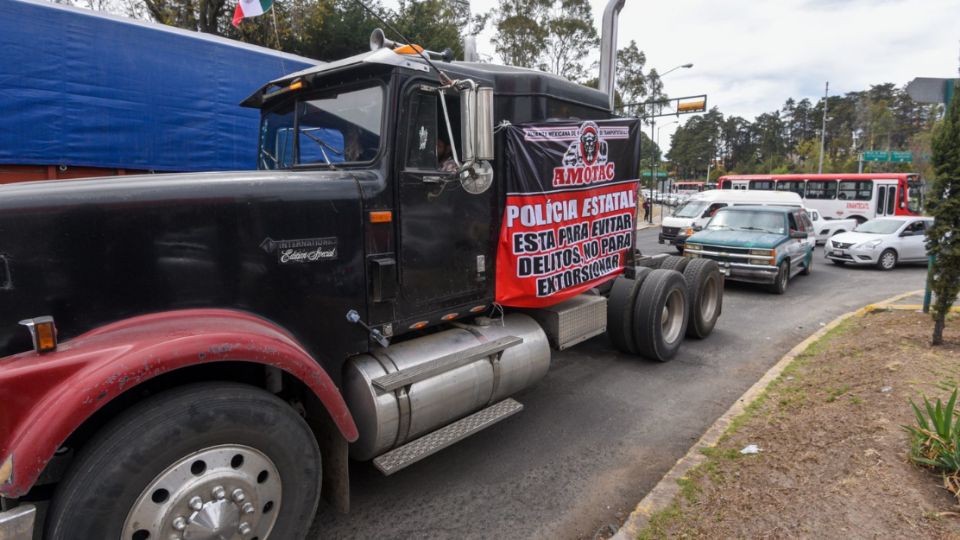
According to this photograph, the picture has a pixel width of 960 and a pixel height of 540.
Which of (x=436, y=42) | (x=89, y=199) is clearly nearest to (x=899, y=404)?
(x=89, y=199)

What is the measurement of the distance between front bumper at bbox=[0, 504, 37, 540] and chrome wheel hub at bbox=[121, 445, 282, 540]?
0.31 meters

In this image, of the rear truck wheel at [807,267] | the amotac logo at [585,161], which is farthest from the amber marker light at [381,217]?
the rear truck wheel at [807,267]

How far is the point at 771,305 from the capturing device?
9812 mm

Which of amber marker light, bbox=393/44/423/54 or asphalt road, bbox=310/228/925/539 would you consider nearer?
asphalt road, bbox=310/228/925/539

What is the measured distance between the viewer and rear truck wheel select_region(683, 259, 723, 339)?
22.6 feet

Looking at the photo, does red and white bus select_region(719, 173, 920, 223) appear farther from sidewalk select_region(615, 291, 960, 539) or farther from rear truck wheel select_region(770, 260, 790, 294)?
sidewalk select_region(615, 291, 960, 539)

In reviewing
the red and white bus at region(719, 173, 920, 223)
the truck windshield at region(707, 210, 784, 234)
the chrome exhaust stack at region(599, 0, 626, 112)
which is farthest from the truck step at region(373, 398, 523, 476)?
the red and white bus at region(719, 173, 920, 223)

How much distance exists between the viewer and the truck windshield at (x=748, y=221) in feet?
37.3

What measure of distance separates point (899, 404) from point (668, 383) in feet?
6.36

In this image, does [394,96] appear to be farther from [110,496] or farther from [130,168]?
[130,168]

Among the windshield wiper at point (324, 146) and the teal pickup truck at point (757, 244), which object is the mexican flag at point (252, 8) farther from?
the teal pickup truck at point (757, 244)

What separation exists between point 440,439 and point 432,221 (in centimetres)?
146

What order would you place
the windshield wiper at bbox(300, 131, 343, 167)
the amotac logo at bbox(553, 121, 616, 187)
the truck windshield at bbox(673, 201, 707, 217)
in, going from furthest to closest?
the truck windshield at bbox(673, 201, 707, 217) < the amotac logo at bbox(553, 121, 616, 187) < the windshield wiper at bbox(300, 131, 343, 167)

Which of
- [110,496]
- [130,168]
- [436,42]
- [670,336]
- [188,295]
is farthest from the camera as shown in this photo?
[436,42]
